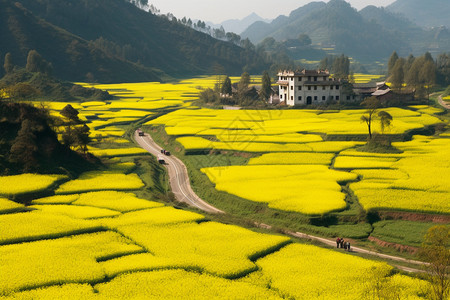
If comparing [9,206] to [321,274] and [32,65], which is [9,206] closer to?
[321,274]

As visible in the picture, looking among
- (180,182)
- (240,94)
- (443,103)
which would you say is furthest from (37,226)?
(443,103)

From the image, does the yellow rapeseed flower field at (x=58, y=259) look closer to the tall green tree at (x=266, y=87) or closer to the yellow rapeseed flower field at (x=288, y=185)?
the yellow rapeseed flower field at (x=288, y=185)

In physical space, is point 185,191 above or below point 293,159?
below

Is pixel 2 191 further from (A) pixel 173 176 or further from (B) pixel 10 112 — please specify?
(A) pixel 173 176

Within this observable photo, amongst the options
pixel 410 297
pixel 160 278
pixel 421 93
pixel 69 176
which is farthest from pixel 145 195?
pixel 421 93

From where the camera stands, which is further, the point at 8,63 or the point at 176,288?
the point at 8,63

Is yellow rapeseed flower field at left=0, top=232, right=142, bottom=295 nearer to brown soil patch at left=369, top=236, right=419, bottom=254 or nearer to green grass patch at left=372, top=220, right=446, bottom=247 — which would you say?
brown soil patch at left=369, top=236, right=419, bottom=254
